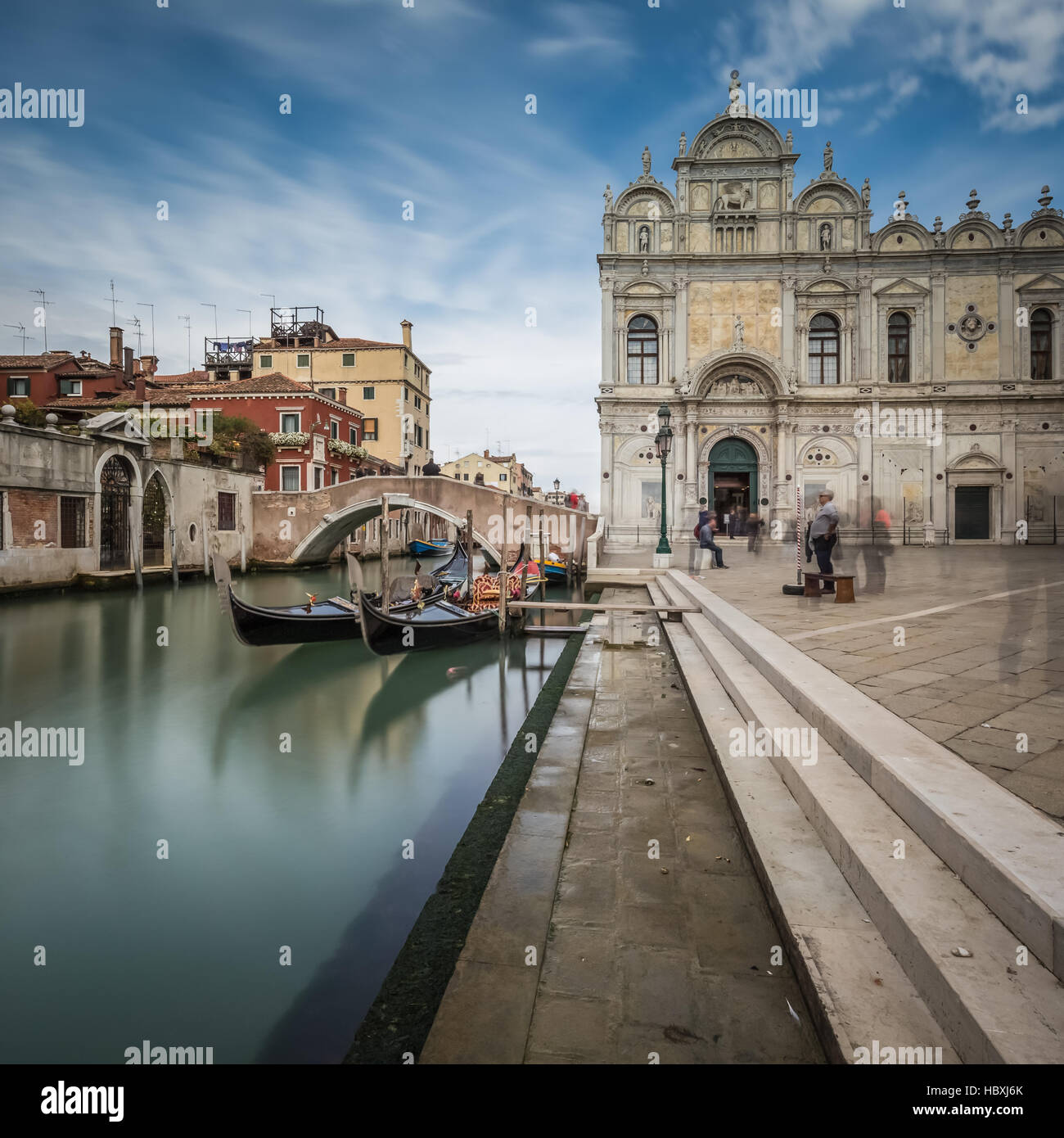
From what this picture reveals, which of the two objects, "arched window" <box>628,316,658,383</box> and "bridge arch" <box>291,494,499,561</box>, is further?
"arched window" <box>628,316,658,383</box>

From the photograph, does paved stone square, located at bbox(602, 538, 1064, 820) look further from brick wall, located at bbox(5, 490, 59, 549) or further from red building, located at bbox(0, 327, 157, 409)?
red building, located at bbox(0, 327, 157, 409)

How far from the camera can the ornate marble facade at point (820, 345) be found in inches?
698

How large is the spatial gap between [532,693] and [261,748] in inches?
105

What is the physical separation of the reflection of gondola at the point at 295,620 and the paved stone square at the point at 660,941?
6.19 metres

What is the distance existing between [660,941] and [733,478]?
17757 millimetres

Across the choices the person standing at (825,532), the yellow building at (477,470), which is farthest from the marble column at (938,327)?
the yellow building at (477,470)

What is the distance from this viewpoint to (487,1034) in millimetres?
1685

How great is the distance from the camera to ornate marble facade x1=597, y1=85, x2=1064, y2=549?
17734mm

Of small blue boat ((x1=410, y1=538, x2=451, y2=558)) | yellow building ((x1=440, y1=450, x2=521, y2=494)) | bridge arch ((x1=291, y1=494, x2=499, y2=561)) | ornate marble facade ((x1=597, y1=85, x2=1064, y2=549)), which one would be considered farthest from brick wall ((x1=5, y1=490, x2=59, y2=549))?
yellow building ((x1=440, y1=450, x2=521, y2=494))

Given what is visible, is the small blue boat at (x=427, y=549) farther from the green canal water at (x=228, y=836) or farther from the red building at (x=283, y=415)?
the green canal water at (x=228, y=836)

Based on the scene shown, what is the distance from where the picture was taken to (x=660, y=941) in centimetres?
203

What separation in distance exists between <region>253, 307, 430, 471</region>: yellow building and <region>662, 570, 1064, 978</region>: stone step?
28293 millimetres

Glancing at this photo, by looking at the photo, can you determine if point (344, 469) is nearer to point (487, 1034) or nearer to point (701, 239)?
point (701, 239)
